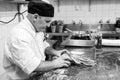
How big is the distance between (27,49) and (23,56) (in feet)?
0.22

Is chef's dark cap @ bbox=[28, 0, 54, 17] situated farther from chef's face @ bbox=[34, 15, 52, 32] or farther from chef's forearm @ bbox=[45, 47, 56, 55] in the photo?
chef's forearm @ bbox=[45, 47, 56, 55]

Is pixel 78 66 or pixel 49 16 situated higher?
pixel 49 16

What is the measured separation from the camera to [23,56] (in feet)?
4.55

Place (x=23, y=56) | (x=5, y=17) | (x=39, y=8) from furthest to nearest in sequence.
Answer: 1. (x=5, y=17)
2. (x=39, y=8)
3. (x=23, y=56)

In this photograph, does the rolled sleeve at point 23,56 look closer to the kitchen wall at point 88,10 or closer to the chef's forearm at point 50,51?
the chef's forearm at point 50,51

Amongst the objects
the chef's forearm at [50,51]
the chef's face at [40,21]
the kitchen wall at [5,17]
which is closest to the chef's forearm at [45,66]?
the chef's face at [40,21]

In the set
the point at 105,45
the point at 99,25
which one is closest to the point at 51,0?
the point at 99,25

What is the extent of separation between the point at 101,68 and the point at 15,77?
81 centimetres

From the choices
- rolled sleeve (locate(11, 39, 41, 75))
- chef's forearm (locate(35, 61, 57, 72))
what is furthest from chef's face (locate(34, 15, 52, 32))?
chef's forearm (locate(35, 61, 57, 72))

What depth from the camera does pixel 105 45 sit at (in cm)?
247

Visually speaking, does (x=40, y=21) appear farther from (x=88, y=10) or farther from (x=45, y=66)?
(x=88, y=10)

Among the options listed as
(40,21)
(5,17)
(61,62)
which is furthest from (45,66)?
(5,17)

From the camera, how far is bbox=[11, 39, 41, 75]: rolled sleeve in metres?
1.39

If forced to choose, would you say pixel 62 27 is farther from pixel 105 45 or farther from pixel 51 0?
pixel 105 45
